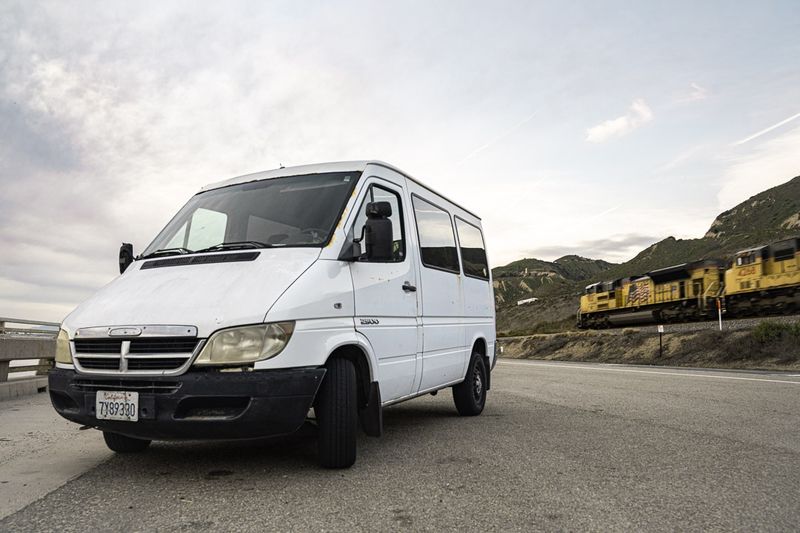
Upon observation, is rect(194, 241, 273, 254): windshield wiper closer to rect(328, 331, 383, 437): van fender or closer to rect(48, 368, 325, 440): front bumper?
rect(328, 331, 383, 437): van fender

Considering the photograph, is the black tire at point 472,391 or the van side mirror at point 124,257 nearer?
the van side mirror at point 124,257

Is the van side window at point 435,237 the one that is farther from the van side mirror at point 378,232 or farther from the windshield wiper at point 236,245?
the windshield wiper at point 236,245

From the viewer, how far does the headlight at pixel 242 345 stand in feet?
13.1

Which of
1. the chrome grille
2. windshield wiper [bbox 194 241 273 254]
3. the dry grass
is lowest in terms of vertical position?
the dry grass

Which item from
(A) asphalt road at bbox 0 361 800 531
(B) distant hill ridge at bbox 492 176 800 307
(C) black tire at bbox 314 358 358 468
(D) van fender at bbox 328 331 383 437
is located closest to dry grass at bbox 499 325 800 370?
(A) asphalt road at bbox 0 361 800 531

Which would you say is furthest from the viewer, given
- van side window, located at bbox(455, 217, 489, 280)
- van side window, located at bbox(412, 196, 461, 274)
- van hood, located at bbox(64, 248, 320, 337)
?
van side window, located at bbox(455, 217, 489, 280)

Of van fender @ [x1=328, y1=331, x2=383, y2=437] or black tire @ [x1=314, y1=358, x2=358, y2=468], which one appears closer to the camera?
black tire @ [x1=314, y1=358, x2=358, y2=468]

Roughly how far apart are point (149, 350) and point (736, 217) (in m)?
122

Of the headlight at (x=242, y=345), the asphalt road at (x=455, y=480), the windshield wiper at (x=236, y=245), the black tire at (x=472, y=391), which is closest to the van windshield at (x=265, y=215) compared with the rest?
the windshield wiper at (x=236, y=245)

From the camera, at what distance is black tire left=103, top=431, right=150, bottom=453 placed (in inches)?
196

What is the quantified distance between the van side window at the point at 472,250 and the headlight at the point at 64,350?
4551 millimetres

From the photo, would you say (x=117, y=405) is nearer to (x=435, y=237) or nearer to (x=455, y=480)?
(x=455, y=480)

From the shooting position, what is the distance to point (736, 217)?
360 feet

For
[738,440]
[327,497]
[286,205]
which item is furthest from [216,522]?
[738,440]
